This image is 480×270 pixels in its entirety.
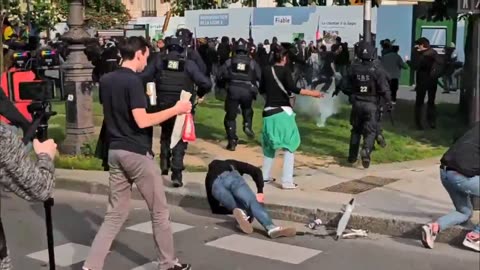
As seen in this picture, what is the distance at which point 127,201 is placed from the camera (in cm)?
549

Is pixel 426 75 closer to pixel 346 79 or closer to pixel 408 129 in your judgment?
pixel 408 129

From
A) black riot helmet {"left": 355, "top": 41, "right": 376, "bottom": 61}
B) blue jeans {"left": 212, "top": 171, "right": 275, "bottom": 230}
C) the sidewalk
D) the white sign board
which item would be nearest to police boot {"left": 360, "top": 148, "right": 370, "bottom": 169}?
the sidewalk

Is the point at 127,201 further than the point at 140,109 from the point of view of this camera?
Yes

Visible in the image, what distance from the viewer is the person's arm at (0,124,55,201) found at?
2846 millimetres

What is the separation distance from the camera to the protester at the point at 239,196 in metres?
6.89

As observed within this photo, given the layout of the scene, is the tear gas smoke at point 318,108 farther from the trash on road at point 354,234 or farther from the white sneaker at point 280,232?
the white sneaker at point 280,232

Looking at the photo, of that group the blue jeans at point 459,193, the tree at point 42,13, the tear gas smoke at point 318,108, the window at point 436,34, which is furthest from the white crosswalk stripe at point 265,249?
the tree at point 42,13

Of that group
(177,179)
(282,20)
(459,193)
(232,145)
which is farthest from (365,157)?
(282,20)

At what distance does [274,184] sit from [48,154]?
6.12m

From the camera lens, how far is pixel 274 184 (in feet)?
29.6

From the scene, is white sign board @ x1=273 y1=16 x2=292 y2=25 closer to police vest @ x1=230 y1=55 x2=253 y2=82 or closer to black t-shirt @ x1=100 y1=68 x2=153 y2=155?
police vest @ x1=230 y1=55 x2=253 y2=82

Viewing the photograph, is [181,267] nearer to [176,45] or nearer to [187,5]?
[176,45]

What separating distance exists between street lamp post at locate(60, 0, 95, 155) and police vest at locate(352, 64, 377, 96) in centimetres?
404

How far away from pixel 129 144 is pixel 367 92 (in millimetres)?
5419
